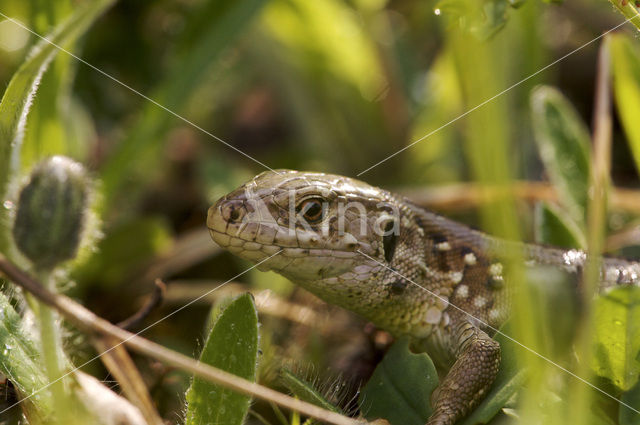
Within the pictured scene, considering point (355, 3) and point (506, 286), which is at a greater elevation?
point (355, 3)

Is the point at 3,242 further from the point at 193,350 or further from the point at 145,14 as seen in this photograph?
the point at 145,14

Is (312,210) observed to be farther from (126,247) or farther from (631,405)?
(126,247)

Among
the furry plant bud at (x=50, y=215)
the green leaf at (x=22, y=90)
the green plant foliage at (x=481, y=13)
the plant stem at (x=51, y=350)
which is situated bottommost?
the plant stem at (x=51, y=350)

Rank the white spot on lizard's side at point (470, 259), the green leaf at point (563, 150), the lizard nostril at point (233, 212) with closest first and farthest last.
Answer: the lizard nostril at point (233, 212)
the white spot on lizard's side at point (470, 259)
the green leaf at point (563, 150)

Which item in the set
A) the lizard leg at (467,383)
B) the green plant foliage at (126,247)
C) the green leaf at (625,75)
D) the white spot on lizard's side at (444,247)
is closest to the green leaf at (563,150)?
the green leaf at (625,75)

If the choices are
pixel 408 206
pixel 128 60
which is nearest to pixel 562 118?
pixel 408 206

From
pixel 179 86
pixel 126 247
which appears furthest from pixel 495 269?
pixel 179 86

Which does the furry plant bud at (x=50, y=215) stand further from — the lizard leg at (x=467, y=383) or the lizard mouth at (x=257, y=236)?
the lizard leg at (x=467, y=383)
